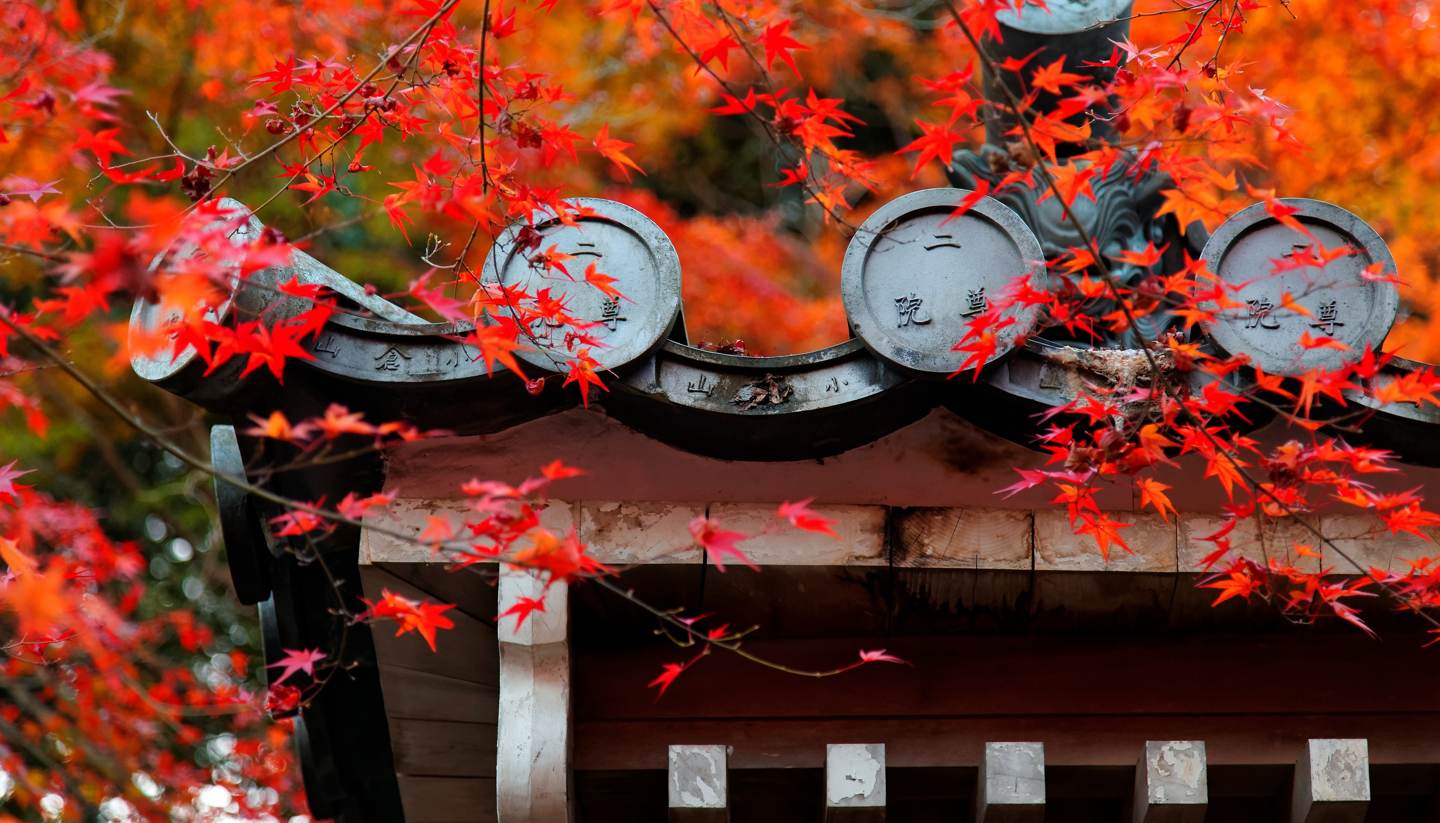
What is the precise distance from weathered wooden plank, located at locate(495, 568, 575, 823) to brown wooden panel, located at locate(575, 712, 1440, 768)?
28 cm

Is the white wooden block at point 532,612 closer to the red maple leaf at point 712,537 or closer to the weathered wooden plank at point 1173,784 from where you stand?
the red maple leaf at point 712,537

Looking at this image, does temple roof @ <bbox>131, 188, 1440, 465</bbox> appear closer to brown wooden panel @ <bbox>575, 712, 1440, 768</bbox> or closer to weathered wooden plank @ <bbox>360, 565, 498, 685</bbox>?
weathered wooden plank @ <bbox>360, 565, 498, 685</bbox>

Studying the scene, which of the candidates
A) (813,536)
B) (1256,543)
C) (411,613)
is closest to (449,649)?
Answer: (411,613)

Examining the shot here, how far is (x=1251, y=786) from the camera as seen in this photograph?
3.79 metres

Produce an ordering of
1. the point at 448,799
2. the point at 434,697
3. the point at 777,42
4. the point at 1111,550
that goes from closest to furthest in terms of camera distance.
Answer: the point at 777,42, the point at 1111,550, the point at 434,697, the point at 448,799

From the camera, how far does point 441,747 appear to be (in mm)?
4160

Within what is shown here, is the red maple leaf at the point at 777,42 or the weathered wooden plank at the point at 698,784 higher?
the red maple leaf at the point at 777,42

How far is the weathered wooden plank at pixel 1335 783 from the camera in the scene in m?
3.53

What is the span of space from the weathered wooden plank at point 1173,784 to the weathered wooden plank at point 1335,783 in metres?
0.24

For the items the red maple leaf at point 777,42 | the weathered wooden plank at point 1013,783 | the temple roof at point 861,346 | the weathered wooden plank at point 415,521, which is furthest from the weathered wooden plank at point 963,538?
the red maple leaf at point 777,42

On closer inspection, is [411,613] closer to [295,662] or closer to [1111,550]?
[295,662]

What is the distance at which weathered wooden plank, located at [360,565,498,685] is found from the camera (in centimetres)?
380

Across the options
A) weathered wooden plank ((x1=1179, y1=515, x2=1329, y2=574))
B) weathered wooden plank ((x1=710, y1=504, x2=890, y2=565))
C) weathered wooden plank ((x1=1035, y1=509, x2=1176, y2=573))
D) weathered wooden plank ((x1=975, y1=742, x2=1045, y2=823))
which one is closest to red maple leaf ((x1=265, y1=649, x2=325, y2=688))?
weathered wooden plank ((x1=710, y1=504, x2=890, y2=565))

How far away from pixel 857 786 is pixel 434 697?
1.18m
